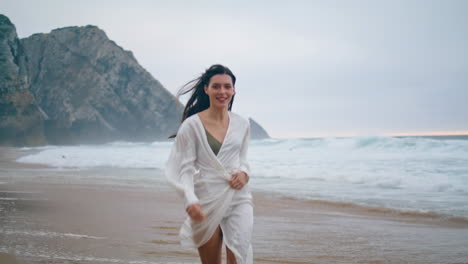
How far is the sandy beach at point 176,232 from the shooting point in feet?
14.4

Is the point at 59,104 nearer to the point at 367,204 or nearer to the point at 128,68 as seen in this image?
the point at 128,68

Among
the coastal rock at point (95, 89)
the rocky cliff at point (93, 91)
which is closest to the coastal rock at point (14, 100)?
the rocky cliff at point (93, 91)

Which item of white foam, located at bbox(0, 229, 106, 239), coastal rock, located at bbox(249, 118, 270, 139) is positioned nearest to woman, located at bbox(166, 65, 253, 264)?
white foam, located at bbox(0, 229, 106, 239)

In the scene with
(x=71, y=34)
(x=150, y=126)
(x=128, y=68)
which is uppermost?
(x=71, y=34)

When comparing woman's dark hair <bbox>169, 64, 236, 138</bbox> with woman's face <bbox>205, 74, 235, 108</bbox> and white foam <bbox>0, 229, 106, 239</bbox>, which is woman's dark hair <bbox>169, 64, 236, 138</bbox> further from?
white foam <bbox>0, 229, 106, 239</bbox>

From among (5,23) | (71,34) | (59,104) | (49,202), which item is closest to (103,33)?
(71,34)

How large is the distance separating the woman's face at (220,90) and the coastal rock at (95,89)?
7699 centimetres

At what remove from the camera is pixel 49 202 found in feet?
25.6

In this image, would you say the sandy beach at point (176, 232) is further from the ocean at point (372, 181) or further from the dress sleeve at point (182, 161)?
the dress sleeve at point (182, 161)

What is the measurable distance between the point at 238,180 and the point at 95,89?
8475 centimetres

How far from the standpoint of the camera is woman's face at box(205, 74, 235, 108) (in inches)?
111

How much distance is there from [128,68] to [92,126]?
667 inches

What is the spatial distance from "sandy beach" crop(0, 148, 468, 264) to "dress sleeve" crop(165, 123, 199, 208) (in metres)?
1.71

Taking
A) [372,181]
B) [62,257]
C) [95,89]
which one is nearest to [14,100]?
[95,89]
